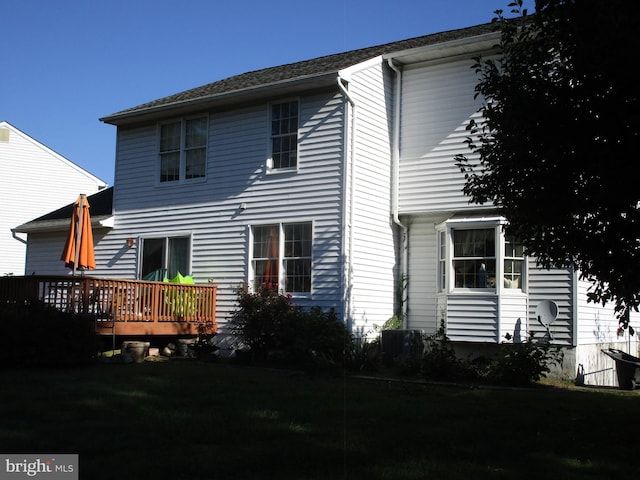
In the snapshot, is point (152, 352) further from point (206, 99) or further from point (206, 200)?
point (206, 99)

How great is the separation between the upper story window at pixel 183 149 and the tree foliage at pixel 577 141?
1057 cm

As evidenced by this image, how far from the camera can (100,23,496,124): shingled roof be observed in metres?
15.9

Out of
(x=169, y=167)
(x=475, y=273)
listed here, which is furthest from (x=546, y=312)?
(x=169, y=167)

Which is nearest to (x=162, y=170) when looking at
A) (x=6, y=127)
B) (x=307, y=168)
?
(x=307, y=168)

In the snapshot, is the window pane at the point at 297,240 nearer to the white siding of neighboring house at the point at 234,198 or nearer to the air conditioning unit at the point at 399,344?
the white siding of neighboring house at the point at 234,198

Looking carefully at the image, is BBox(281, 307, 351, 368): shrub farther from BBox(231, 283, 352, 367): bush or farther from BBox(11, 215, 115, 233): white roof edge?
BBox(11, 215, 115, 233): white roof edge

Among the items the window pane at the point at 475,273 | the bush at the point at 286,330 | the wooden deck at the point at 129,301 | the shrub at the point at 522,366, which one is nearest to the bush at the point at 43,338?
the wooden deck at the point at 129,301

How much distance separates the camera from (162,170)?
711 inches

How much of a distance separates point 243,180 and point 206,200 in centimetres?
120

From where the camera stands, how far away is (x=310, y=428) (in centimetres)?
713

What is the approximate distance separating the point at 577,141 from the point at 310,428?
411cm

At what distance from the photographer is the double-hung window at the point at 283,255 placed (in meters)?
15.3

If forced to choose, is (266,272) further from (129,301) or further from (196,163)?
(196,163)

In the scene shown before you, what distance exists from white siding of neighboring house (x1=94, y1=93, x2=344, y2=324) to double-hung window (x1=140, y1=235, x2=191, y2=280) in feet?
0.76
